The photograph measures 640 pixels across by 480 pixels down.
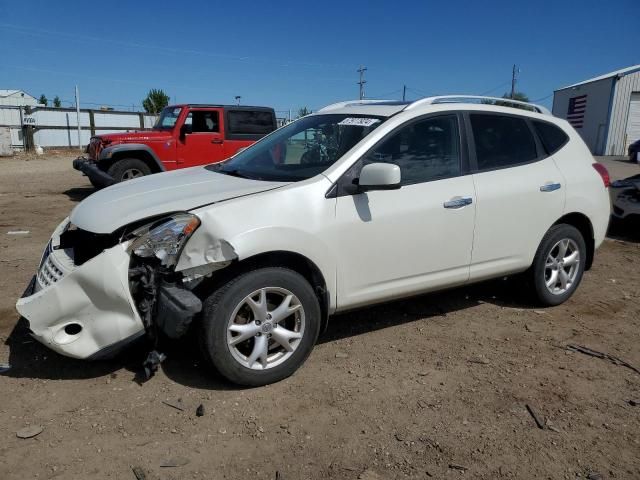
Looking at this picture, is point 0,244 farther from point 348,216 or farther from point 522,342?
point 522,342

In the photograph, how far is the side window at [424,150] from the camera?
12.1ft

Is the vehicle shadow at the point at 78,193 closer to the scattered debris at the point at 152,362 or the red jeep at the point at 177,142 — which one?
the red jeep at the point at 177,142

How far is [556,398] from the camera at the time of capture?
3.23 metres

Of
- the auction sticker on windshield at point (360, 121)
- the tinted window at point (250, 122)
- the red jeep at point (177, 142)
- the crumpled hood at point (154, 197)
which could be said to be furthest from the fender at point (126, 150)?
the auction sticker on windshield at point (360, 121)

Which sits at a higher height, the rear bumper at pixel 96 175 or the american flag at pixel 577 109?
the american flag at pixel 577 109

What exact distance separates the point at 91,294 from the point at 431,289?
2344 mm

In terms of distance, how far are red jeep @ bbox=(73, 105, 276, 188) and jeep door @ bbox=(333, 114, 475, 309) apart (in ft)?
24.7

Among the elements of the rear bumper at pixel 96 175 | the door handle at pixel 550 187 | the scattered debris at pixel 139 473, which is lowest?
the scattered debris at pixel 139 473

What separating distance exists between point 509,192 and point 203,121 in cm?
807

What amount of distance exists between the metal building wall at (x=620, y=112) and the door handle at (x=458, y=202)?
2901 cm

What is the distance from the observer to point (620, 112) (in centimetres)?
2831

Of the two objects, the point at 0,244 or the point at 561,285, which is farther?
the point at 0,244

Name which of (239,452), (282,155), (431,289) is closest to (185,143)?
(282,155)

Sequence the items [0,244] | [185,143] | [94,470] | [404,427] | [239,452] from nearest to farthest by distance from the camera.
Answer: [94,470] → [239,452] → [404,427] → [0,244] → [185,143]
